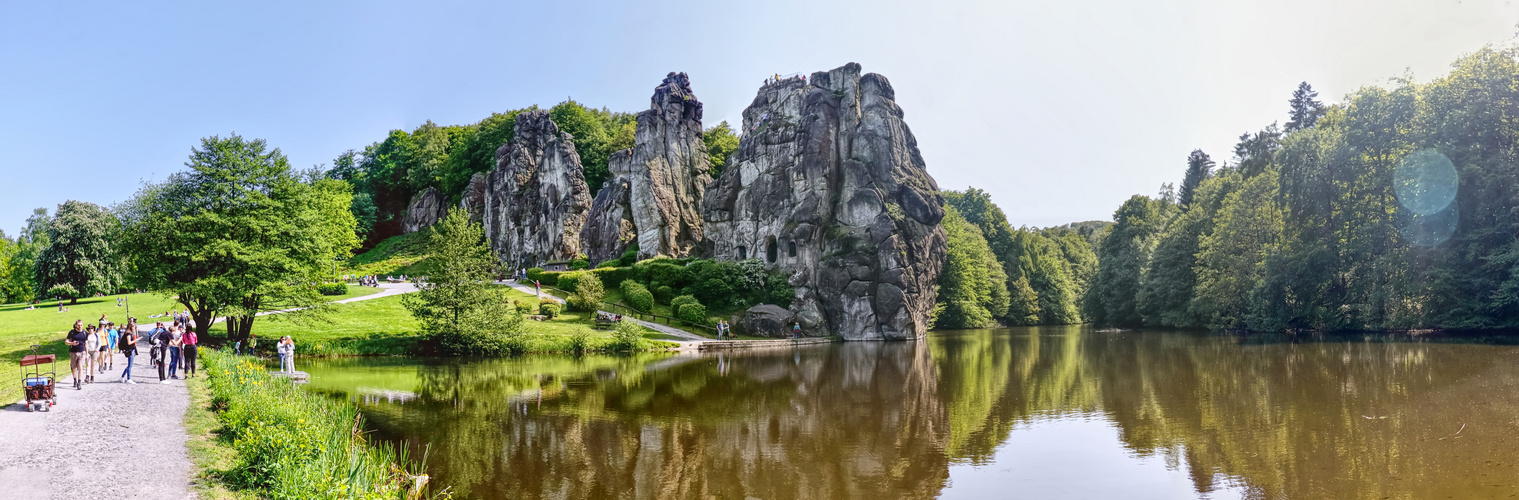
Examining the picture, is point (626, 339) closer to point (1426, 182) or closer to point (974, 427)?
point (974, 427)

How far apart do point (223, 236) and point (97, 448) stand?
22.9 metres

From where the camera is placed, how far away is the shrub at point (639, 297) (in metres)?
47.7

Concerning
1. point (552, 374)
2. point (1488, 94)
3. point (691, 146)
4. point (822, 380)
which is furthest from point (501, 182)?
point (1488, 94)

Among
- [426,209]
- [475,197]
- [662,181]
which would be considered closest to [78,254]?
[475,197]

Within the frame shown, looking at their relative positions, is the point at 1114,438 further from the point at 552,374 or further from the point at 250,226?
the point at 250,226

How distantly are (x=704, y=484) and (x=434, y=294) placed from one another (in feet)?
84.1

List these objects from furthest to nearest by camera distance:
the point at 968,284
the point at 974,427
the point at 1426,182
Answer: the point at 968,284
the point at 1426,182
the point at 974,427

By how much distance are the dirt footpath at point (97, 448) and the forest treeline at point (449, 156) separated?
6151 centimetres

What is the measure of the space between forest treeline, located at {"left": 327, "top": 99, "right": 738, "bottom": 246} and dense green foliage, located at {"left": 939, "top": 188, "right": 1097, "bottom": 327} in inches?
1203

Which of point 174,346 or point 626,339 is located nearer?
point 174,346

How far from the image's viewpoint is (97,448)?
10.7 metres

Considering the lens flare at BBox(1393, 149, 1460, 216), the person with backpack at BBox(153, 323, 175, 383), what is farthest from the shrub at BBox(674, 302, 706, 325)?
the lens flare at BBox(1393, 149, 1460, 216)

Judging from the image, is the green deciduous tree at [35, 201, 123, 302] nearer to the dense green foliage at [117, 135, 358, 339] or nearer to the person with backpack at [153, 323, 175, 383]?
the dense green foliage at [117, 135, 358, 339]

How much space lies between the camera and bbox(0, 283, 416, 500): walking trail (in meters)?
8.83
